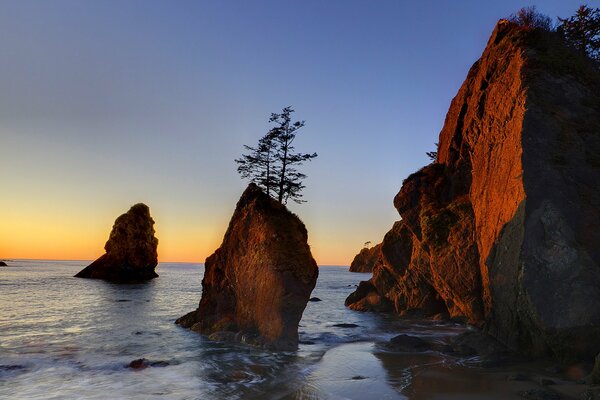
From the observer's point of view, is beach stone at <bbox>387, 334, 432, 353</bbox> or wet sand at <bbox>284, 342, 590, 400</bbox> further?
beach stone at <bbox>387, 334, 432, 353</bbox>

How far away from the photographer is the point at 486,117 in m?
23.5

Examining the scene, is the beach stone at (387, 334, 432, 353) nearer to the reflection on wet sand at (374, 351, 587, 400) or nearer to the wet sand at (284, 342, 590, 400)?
the wet sand at (284, 342, 590, 400)

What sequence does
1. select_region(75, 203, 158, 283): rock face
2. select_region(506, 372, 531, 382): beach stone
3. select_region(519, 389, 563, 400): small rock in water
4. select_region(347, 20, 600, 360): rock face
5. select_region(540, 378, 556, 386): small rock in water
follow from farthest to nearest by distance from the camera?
select_region(75, 203, 158, 283): rock face → select_region(347, 20, 600, 360): rock face → select_region(506, 372, 531, 382): beach stone → select_region(540, 378, 556, 386): small rock in water → select_region(519, 389, 563, 400): small rock in water

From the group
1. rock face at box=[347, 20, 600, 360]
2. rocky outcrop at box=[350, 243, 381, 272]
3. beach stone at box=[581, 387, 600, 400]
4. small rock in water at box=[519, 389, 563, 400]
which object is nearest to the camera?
beach stone at box=[581, 387, 600, 400]

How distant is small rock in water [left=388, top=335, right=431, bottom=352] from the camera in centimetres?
2049

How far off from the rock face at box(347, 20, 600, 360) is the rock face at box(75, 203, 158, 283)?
70.4m

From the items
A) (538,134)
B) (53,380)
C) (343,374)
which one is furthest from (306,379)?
(538,134)

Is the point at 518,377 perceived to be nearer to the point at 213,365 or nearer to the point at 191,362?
the point at 213,365

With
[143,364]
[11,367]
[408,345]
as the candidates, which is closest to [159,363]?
[143,364]

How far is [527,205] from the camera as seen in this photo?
1605cm

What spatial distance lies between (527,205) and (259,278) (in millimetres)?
13776

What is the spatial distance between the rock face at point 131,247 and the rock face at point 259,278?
61.8 metres

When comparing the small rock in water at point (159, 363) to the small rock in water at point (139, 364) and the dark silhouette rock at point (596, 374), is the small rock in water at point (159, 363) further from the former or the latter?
the dark silhouette rock at point (596, 374)

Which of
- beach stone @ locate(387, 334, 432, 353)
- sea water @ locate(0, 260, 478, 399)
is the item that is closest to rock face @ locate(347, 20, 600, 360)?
beach stone @ locate(387, 334, 432, 353)
